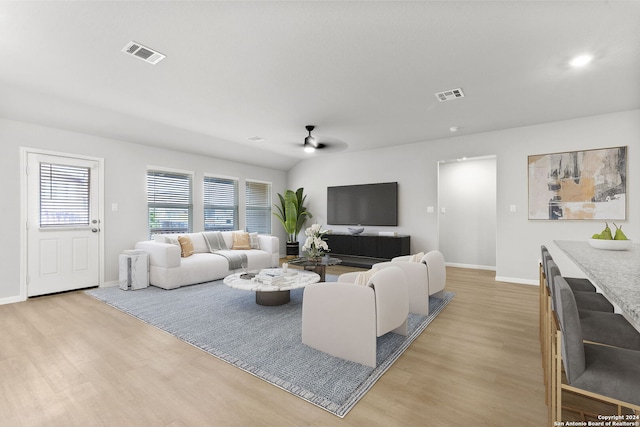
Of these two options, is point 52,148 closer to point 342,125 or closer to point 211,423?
point 342,125

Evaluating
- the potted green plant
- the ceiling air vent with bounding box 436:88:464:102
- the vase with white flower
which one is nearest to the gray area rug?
the vase with white flower

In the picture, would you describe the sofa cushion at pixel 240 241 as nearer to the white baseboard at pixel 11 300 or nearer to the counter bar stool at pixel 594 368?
the white baseboard at pixel 11 300

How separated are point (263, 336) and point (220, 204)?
456 centimetres

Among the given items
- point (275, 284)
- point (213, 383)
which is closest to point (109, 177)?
point (275, 284)

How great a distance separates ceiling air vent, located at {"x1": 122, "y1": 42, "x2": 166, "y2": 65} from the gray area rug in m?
2.63

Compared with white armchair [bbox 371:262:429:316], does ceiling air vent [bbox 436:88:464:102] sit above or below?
above

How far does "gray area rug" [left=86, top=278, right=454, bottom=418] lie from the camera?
203 centimetres

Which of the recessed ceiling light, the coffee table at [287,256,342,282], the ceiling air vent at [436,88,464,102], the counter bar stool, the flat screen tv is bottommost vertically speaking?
the coffee table at [287,256,342,282]

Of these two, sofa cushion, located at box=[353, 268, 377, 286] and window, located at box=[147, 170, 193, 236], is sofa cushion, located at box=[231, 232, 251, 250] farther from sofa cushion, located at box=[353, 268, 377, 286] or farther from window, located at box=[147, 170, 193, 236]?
sofa cushion, located at box=[353, 268, 377, 286]

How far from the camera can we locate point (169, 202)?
5844 mm

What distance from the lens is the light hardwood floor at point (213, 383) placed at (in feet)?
5.63

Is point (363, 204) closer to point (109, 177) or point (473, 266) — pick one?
point (473, 266)

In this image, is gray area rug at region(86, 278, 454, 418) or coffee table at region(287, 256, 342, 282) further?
coffee table at region(287, 256, 342, 282)

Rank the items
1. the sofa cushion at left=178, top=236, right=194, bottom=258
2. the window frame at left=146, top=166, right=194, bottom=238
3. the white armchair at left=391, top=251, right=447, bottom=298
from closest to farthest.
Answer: the white armchair at left=391, top=251, right=447, bottom=298 → the sofa cushion at left=178, top=236, right=194, bottom=258 → the window frame at left=146, top=166, right=194, bottom=238
